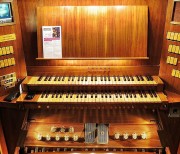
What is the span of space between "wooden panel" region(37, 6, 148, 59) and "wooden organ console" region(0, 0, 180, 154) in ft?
0.04

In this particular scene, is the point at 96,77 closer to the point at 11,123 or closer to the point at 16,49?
the point at 16,49

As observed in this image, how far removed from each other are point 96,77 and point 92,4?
92cm

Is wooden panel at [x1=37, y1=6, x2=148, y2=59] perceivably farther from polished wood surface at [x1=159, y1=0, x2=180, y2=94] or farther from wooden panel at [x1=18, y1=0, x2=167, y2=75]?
polished wood surface at [x1=159, y1=0, x2=180, y2=94]

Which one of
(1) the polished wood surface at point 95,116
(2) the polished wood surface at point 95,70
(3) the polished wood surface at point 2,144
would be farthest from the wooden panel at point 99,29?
(3) the polished wood surface at point 2,144

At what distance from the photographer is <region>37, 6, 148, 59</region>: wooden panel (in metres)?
3.01

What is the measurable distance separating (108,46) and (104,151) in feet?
4.23

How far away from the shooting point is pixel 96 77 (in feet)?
10.5

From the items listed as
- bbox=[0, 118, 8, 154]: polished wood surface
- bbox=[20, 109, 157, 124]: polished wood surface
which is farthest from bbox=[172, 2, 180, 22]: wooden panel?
bbox=[0, 118, 8, 154]: polished wood surface

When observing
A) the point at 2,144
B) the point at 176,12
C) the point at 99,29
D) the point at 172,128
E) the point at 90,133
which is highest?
the point at 176,12

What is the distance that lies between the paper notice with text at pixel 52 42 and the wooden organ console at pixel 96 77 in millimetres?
50

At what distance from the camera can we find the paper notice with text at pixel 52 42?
121 inches

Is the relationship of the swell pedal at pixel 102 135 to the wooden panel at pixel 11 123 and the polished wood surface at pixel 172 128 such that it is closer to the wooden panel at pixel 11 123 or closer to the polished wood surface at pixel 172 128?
the polished wood surface at pixel 172 128

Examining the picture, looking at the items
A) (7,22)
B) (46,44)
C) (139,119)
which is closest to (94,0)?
(46,44)

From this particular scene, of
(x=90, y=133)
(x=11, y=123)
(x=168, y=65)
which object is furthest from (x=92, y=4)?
(x=11, y=123)
